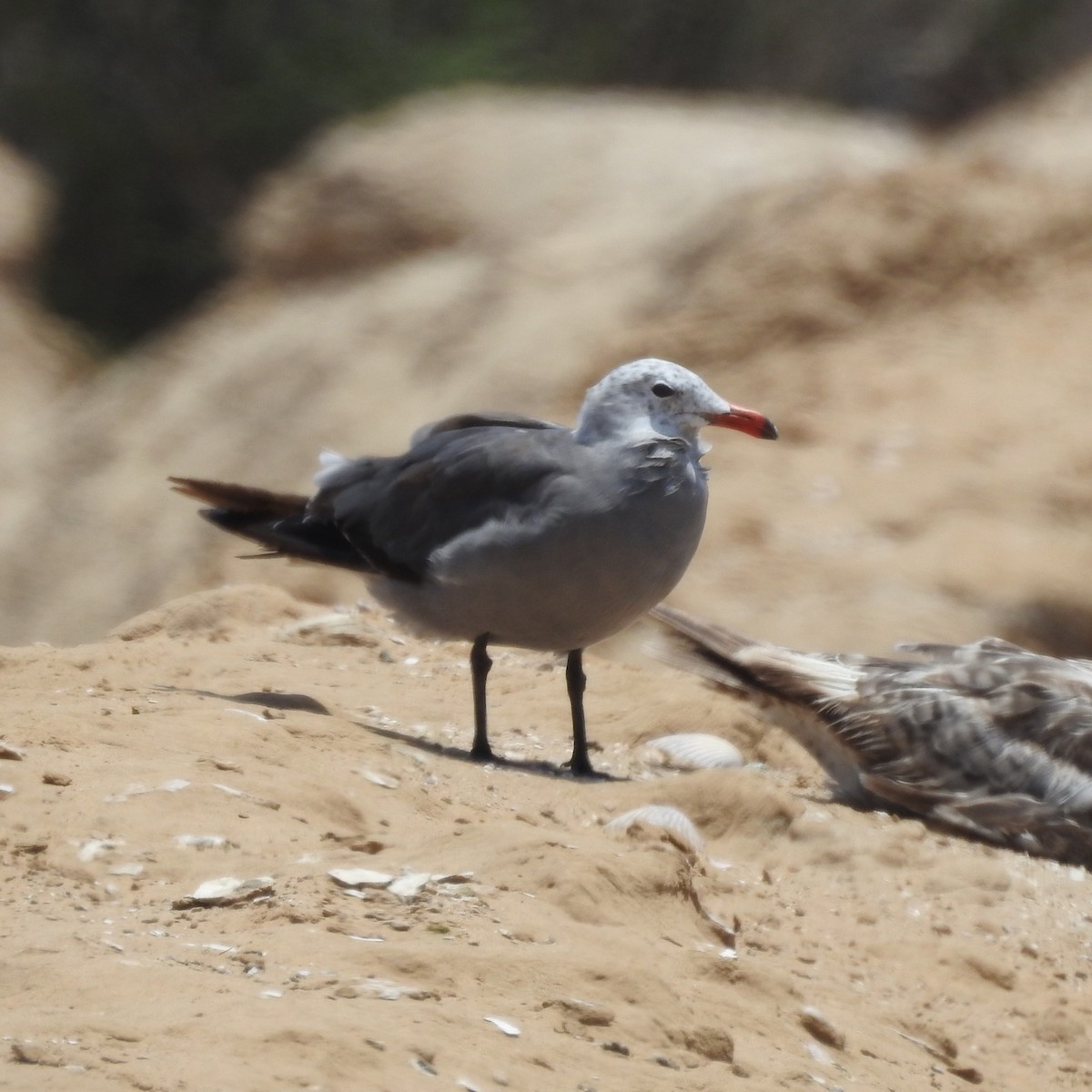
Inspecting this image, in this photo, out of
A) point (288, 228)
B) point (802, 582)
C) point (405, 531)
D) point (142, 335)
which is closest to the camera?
point (405, 531)

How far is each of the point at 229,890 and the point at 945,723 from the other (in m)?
3.03

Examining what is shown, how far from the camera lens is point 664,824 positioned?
190 inches

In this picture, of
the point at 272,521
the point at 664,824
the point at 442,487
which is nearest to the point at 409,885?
the point at 664,824

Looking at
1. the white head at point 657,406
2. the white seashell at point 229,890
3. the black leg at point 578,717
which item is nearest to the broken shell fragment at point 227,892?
the white seashell at point 229,890

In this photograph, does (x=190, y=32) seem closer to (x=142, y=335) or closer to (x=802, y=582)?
(x=142, y=335)

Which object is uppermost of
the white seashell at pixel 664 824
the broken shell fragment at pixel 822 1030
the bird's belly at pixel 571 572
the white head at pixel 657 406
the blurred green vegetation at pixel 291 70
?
the blurred green vegetation at pixel 291 70

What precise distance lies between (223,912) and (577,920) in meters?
0.72

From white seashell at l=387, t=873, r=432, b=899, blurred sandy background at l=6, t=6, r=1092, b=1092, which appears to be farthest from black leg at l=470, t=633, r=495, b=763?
white seashell at l=387, t=873, r=432, b=899

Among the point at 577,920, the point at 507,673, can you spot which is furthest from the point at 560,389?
the point at 577,920

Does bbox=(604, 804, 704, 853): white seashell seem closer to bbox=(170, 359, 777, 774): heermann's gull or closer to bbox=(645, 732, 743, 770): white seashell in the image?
bbox=(170, 359, 777, 774): heermann's gull

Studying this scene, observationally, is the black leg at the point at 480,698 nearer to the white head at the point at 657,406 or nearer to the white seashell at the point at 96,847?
the white head at the point at 657,406

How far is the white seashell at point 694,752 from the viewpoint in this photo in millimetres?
5895

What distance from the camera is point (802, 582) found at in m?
9.93

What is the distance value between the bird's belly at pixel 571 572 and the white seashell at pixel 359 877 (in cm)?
152
